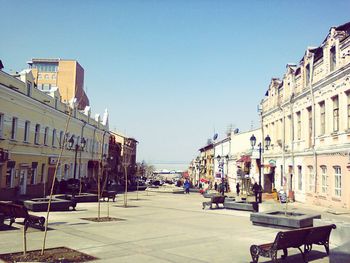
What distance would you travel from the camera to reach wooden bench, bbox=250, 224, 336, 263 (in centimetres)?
777

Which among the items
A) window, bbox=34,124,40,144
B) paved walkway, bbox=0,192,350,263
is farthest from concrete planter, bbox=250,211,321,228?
window, bbox=34,124,40,144

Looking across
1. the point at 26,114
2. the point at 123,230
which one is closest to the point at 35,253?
the point at 123,230

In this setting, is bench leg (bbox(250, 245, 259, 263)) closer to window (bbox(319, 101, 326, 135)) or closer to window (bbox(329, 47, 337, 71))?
window (bbox(329, 47, 337, 71))

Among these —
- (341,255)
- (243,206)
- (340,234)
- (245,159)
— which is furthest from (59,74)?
(341,255)

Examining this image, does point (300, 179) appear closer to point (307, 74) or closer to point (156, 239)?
point (307, 74)

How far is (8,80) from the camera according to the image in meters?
24.8

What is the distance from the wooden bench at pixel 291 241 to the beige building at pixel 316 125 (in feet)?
41.8

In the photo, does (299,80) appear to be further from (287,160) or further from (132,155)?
(132,155)

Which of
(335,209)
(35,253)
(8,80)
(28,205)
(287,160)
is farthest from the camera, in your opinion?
(287,160)

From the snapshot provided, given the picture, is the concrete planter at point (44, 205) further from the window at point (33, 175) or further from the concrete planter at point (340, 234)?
the window at point (33, 175)

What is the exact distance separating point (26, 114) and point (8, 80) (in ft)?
12.8

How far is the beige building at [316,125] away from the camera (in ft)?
70.5

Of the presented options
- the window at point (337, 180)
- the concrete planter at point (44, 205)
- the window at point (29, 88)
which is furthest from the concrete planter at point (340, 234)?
the window at point (29, 88)

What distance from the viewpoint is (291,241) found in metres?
8.13
